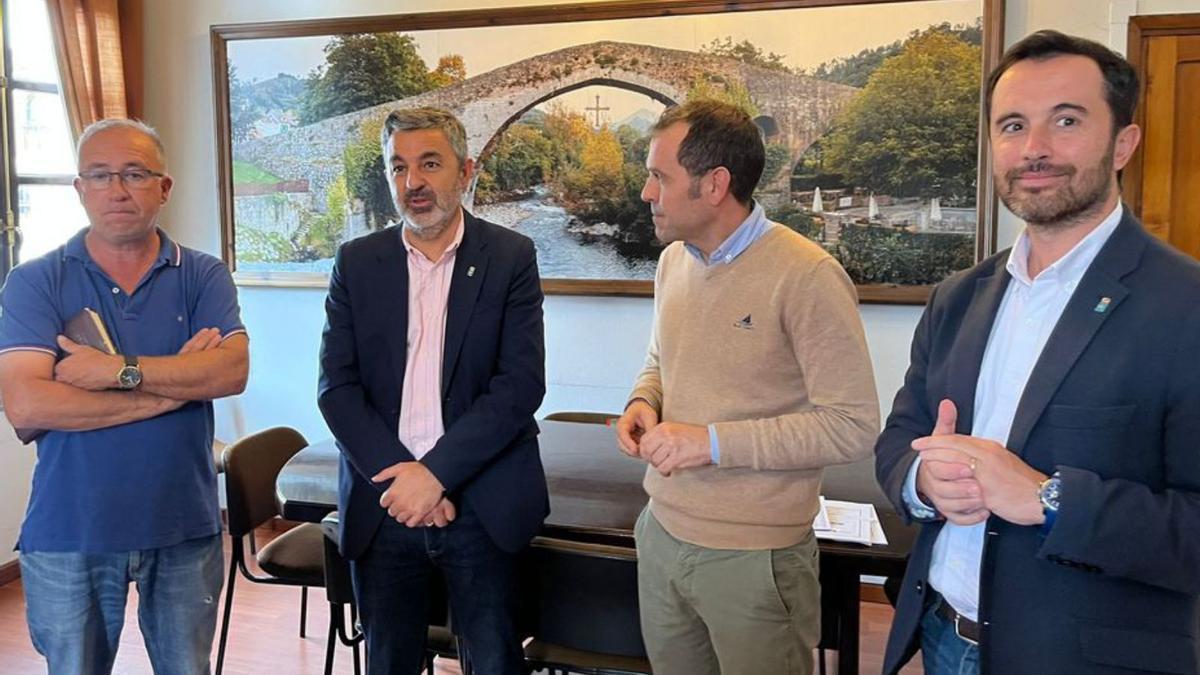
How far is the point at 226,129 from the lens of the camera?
4098 mm

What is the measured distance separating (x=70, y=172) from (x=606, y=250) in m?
2.52

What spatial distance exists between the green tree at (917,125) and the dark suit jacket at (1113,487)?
221cm

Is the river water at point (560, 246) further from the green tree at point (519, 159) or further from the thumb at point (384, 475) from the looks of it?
the thumb at point (384, 475)

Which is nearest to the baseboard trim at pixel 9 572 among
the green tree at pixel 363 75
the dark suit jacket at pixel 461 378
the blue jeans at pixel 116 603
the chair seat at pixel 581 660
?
the blue jeans at pixel 116 603

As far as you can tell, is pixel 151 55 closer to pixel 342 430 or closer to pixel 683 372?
pixel 342 430

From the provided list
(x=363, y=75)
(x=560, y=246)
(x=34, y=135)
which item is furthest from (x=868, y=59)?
(x=34, y=135)

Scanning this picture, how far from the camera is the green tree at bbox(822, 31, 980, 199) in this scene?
125 inches

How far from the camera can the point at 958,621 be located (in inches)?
49.4

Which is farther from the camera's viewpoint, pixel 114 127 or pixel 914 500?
pixel 114 127

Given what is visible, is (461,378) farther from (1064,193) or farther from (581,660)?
(1064,193)

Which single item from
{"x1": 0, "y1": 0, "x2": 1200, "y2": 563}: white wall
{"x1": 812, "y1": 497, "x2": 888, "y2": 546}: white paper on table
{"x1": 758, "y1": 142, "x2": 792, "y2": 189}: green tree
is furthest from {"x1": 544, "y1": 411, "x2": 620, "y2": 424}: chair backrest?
{"x1": 812, "y1": 497, "x2": 888, "y2": 546}: white paper on table

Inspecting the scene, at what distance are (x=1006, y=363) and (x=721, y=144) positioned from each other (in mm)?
660

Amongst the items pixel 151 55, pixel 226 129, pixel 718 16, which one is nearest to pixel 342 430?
pixel 718 16

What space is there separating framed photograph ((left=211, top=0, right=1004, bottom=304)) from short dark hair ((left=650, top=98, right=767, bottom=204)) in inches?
71.4
